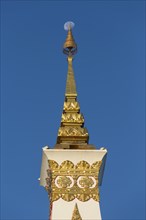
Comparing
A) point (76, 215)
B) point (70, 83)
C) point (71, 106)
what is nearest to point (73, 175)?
point (76, 215)

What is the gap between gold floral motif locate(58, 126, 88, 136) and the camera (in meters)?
13.2

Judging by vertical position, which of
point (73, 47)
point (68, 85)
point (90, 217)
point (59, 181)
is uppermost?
point (73, 47)

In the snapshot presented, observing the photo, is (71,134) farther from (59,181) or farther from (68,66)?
(68,66)

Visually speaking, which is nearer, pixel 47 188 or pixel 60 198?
pixel 60 198

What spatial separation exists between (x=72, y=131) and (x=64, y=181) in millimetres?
1546

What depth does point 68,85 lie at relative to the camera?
1478 cm

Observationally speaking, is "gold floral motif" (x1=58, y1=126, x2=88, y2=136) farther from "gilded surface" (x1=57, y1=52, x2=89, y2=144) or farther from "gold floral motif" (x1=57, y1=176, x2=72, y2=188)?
"gold floral motif" (x1=57, y1=176, x2=72, y2=188)

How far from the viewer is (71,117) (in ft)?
45.1

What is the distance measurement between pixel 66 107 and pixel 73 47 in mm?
2241

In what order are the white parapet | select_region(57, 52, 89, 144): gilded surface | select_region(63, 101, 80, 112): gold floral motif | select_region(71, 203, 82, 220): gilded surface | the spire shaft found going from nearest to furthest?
select_region(71, 203, 82, 220): gilded surface, the white parapet, select_region(57, 52, 89, 144): gilded surface, select_region(63, 101, 80, 112): gold floral motif, the spire shaft

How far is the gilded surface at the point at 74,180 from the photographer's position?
39.6 feet

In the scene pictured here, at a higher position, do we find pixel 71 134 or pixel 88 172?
pixel 71 134

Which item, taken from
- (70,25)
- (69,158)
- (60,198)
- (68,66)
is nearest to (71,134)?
(69,158)

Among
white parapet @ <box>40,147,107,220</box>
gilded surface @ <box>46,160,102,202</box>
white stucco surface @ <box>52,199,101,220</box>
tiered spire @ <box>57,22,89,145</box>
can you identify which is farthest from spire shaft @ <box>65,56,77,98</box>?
white stucco surface @ <box>52,199,101,220</box>
